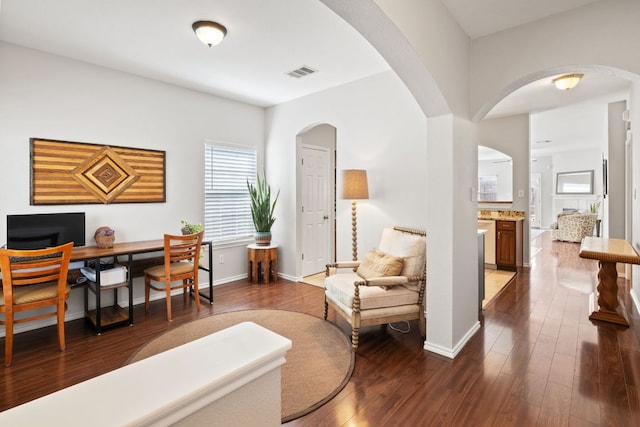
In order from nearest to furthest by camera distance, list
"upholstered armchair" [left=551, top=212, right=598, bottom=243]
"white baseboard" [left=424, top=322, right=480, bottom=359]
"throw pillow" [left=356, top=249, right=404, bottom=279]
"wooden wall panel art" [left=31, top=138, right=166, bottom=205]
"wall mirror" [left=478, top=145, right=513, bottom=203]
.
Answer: "white baseboard" [left=424, top=322, right=480, bottom=359] → "throw pillow" [left=356, top=249, right=404, bottom=279] → "wooden wall panel art" [left=31, top=138, right=166, bottom=205] → "upholstered armchair" [left=551, top=212, right=598, bottom=243] → "wall mirror" [left=478, top=145, right=513, bottom=203]

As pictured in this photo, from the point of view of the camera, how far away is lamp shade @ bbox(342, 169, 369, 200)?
12.4 feet

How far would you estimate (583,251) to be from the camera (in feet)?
10.3

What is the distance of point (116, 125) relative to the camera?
3.81m

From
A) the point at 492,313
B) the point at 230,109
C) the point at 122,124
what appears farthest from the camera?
the point at 230,109

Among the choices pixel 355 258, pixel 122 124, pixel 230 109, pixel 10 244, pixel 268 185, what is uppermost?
pixel 230 109

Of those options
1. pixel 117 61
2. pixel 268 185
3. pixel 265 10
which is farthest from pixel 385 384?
pixel 117 61

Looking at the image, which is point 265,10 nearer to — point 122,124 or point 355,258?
point 122,124

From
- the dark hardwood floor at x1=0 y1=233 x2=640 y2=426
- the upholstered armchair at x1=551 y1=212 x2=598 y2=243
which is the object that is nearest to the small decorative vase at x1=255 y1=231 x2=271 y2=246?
the dark hardwood floor at x1=0 y1=233 x2=640 y2=426

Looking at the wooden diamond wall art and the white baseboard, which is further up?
the wooden diamond wall art

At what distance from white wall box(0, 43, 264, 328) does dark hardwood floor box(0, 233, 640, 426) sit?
992mm

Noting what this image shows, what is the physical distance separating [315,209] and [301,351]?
2.94 m

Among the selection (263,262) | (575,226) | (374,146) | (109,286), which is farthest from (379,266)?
(575,226)

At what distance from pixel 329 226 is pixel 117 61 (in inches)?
147

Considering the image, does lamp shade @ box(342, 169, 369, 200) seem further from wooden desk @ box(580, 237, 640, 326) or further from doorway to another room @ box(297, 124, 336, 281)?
wooden desk @ box(580, 237, 640, 326)
